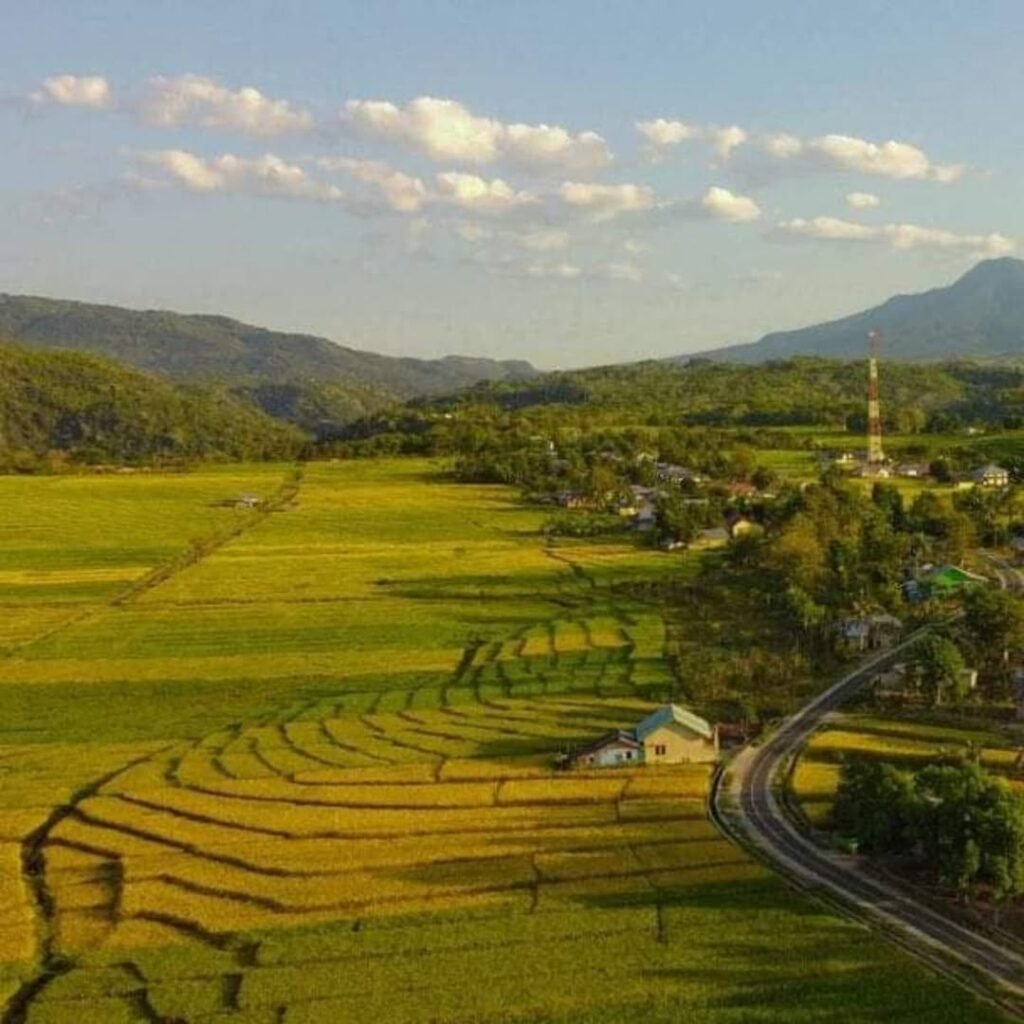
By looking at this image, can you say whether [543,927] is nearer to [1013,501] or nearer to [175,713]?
[175,713]

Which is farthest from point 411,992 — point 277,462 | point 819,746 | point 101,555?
point 277,462

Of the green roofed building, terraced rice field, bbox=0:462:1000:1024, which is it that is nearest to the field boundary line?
terraced rice field, bbox=0:462:1000:1024

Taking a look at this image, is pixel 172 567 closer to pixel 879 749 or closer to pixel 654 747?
pixel 654 747

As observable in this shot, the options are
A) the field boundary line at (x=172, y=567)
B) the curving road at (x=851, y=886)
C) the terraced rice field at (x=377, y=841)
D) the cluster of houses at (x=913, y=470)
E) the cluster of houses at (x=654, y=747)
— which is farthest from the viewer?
the cluster of houses at (x=913, y=470)

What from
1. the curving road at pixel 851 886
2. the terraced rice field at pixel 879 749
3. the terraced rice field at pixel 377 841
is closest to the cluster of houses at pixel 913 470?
the terraced rice field at pixel 377 841

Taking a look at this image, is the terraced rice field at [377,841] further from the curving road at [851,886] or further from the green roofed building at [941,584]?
the green roofed building at [941,584]

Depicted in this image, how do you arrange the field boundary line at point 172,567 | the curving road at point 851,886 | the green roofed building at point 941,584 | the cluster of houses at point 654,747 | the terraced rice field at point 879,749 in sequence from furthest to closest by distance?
the field boundary line at point 172,567, the green roofed building at point 941,584, the cluster of houses at point 654,747, the terraced rice field at point 879,749, the curving road at point 851,886
